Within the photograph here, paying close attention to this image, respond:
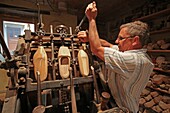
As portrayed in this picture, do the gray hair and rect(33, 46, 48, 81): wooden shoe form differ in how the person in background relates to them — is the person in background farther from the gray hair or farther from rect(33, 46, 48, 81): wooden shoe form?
rect(33, 46, 48, 81): wooden shoe form

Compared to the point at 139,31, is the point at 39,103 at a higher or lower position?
lower

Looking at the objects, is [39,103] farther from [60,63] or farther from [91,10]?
[91,10]

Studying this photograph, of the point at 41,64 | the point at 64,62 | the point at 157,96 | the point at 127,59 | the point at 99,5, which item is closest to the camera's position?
the point at 127,59

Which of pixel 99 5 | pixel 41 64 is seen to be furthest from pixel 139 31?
pixel 99 5

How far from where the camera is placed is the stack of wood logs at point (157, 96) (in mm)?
2488

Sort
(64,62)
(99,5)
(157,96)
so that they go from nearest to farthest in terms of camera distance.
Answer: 1. (64,62)
2. (157,96)
3. (99,5)

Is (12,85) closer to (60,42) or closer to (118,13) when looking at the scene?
(60,42)

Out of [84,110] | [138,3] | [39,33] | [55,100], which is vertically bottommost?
[84,110]

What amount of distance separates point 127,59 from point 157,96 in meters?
2.14

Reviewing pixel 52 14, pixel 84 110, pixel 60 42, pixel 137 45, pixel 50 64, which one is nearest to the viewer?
pixel 137 45

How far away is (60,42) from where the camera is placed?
140 centimetres

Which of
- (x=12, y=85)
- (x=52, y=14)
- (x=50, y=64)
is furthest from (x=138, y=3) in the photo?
(x=12, y=85)

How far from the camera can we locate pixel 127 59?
1.02 metres

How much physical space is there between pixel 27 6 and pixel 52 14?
0.57m
